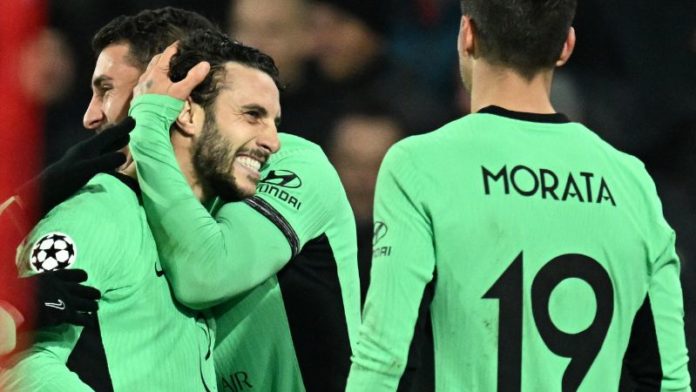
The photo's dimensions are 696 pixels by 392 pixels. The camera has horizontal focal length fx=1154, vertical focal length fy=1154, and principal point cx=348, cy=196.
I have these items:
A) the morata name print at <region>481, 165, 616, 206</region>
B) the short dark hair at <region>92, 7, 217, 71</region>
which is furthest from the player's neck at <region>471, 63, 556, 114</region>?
the short dark hair at <region>92, 7, 217, 71</region>

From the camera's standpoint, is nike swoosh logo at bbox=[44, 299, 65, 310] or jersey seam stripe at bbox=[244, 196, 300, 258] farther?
jersey seam stripe at bbox=[244, 196, 300, 258]

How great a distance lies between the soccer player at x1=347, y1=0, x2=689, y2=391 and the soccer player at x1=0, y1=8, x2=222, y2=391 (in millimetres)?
775

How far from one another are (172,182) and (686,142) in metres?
3.02

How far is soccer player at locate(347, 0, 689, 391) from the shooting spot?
2.16 metres

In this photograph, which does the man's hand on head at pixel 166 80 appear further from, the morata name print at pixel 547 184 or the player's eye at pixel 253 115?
the morata name print at pixel 547 184

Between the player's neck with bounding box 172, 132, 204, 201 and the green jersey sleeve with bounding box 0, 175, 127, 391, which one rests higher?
the player's neck with bounding box 172, 132, 204, 201

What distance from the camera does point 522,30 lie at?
222 centimetres

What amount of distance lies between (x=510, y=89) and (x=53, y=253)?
114cm

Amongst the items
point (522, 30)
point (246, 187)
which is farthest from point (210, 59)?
point (522, 30)

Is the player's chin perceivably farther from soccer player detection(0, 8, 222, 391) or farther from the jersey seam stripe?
soccer player detection(0, 8, 222, 391)

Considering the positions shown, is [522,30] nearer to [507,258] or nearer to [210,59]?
[507,258]

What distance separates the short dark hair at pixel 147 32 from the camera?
3414mm

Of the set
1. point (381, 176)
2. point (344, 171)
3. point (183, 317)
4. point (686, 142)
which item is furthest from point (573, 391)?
point (686, 142)

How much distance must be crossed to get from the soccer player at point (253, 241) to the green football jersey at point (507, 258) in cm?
73
